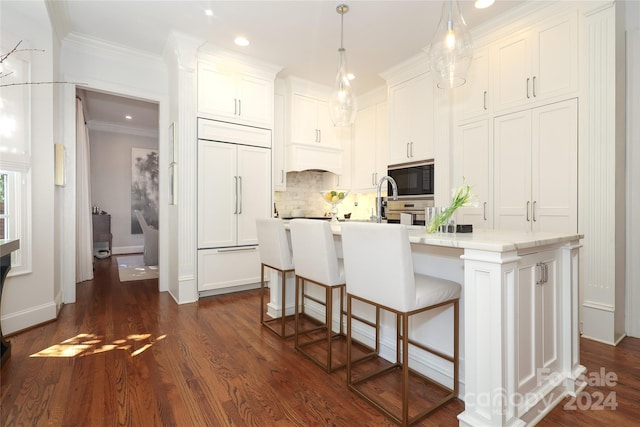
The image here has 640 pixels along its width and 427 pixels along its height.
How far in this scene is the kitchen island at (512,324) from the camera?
131 cm

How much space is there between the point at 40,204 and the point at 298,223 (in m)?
2.42

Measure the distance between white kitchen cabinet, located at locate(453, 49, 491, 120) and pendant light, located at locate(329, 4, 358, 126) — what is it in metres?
1.41

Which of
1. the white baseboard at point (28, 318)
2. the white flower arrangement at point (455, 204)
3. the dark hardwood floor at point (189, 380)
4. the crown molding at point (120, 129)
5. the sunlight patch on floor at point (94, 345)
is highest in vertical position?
the crown molding at point (120, 129)

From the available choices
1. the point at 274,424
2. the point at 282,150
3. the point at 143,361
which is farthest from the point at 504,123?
the point at 143,361

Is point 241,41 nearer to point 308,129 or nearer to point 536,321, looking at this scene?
point 308,129

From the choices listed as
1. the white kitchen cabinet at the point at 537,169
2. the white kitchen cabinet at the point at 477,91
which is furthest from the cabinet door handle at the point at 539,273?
the white kitchen cabinet at the point at 477,91

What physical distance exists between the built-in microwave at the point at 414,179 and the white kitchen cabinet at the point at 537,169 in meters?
0.81

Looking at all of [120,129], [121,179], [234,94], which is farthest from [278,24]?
[121,179]

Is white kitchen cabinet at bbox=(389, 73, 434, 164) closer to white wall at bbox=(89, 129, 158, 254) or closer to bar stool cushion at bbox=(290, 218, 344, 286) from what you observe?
bar stool cushion at bbox=(290, 218, 344, 286)

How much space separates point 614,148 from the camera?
7.78ft

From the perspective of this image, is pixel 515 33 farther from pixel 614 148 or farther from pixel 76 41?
pixel 76 41

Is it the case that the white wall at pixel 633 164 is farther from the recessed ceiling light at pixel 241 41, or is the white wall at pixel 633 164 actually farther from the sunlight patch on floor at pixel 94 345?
the sunlight patch on floor at pixel 94 345

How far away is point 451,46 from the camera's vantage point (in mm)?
2041

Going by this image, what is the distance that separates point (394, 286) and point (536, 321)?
715mm
